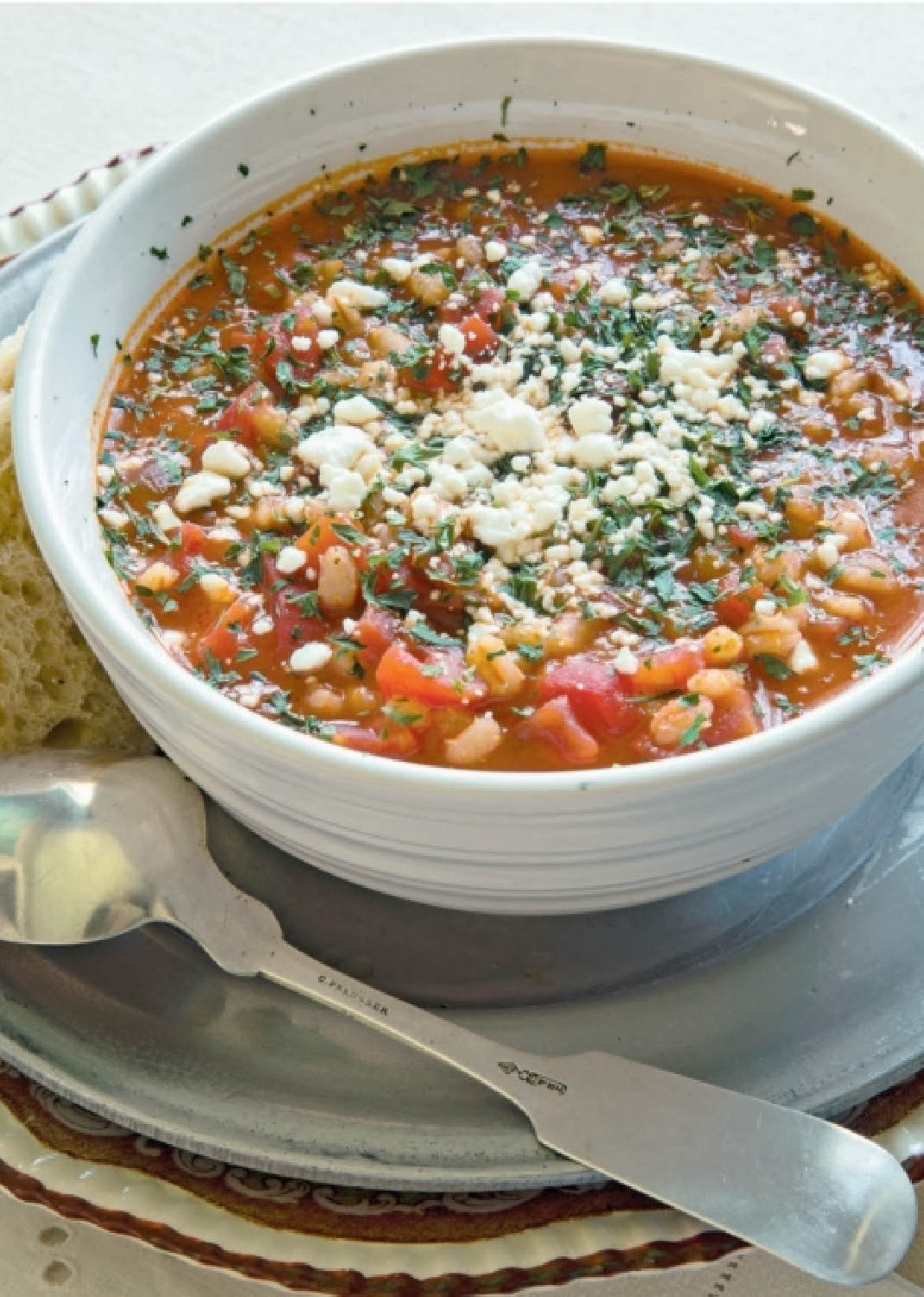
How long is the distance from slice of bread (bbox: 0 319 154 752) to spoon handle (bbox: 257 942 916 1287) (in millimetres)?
885

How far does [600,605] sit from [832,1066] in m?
0.79

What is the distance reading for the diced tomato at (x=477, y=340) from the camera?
2.83m

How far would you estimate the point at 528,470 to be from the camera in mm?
2602

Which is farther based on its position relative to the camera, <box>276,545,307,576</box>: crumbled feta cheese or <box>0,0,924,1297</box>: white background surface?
<box>0,0,924,1297</box>: white background surface

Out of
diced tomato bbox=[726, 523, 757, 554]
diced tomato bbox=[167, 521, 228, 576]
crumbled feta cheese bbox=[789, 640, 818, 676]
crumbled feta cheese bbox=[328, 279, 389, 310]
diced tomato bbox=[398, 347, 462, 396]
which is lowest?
diced tomato bbox=[167, 521, 228, 576]

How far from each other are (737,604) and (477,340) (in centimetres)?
81

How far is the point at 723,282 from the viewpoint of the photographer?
3.03 meters

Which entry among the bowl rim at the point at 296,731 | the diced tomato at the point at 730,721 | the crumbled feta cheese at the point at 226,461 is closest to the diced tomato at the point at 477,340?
the crumbled feta cheese at the point at 226,461

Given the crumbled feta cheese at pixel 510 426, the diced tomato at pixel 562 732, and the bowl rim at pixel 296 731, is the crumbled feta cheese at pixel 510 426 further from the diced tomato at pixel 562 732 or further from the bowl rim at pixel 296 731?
the bowl rim at pixel 296 731

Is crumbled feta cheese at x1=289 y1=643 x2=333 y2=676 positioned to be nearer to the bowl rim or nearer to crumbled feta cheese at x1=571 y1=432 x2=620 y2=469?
the bowl rim

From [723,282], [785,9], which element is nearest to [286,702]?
[723,282]

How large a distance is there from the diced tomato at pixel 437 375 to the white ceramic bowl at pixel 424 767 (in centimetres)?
59

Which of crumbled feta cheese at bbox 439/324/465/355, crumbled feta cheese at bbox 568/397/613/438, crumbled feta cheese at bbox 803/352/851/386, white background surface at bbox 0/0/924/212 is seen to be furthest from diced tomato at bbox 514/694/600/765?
white background surface at bbox 0/0/924/212

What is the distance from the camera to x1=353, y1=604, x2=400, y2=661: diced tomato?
2340 mm
